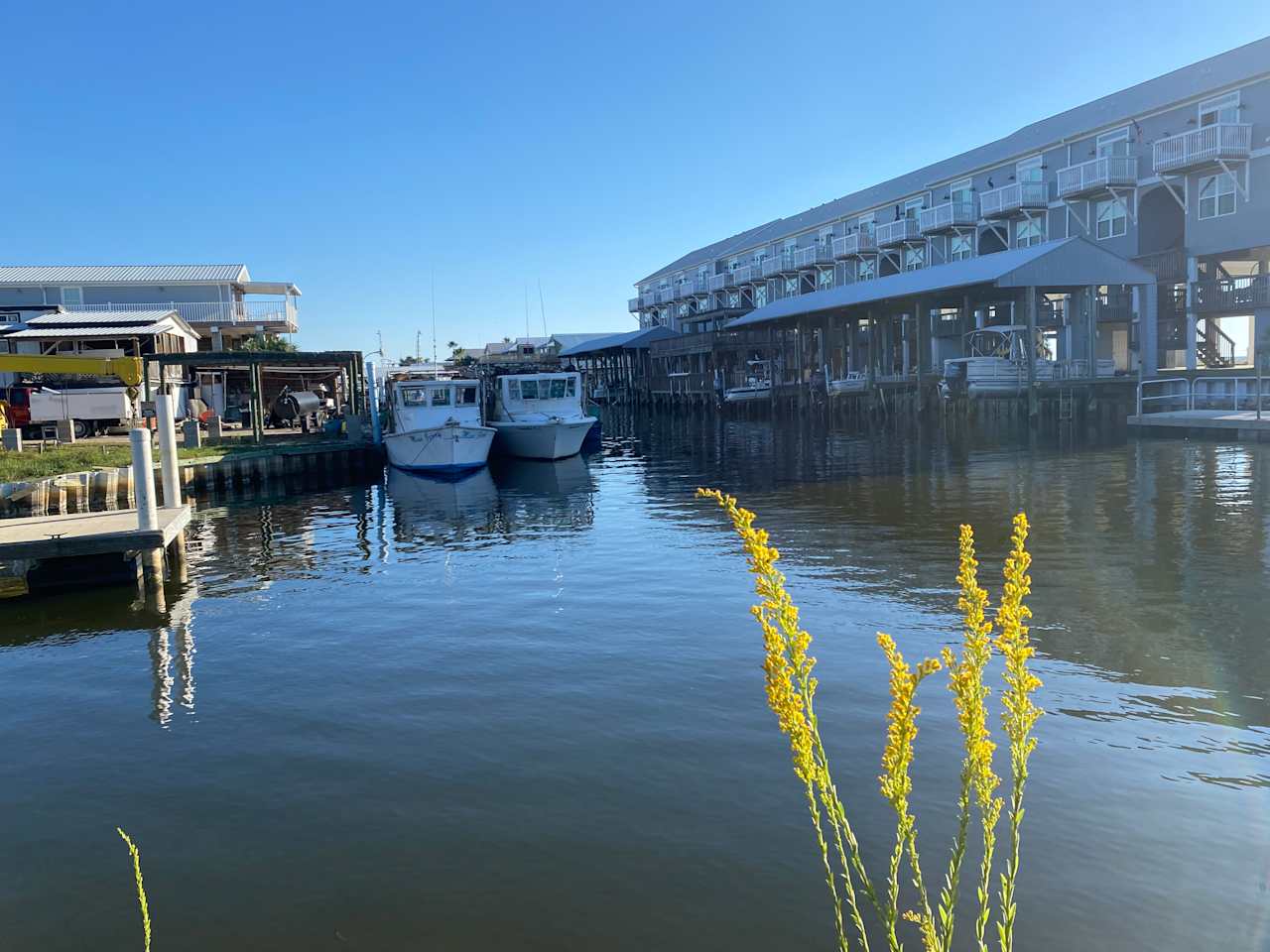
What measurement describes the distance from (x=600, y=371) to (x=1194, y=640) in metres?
94.3

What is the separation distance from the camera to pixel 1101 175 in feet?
148

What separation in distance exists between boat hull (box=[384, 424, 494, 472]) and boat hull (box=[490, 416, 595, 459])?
234 centimetres

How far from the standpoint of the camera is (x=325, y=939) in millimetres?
5770

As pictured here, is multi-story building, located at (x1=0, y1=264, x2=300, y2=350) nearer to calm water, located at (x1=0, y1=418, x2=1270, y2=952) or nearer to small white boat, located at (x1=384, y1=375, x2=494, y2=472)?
small white boat, located at (x1=384, y1=375, x2=494, y2=472)

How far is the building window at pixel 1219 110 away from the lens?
132 feet

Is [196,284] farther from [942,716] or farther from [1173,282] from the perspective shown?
[942,716]

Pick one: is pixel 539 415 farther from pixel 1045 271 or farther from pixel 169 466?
pixel 169 466

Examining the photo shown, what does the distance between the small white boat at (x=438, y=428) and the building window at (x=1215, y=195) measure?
29885 mm

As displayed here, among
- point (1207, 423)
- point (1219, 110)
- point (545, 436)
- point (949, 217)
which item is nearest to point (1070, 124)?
point (949, 217)

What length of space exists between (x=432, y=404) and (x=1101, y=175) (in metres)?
30.3

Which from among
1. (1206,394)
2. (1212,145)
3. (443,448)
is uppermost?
(1212,145)

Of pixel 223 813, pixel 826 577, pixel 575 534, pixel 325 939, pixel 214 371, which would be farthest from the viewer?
pixel 214 371

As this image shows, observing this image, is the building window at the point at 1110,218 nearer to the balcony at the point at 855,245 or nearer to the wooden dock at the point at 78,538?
the balcony at the point at 855,245

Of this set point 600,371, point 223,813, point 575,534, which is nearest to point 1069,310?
point 575,534
